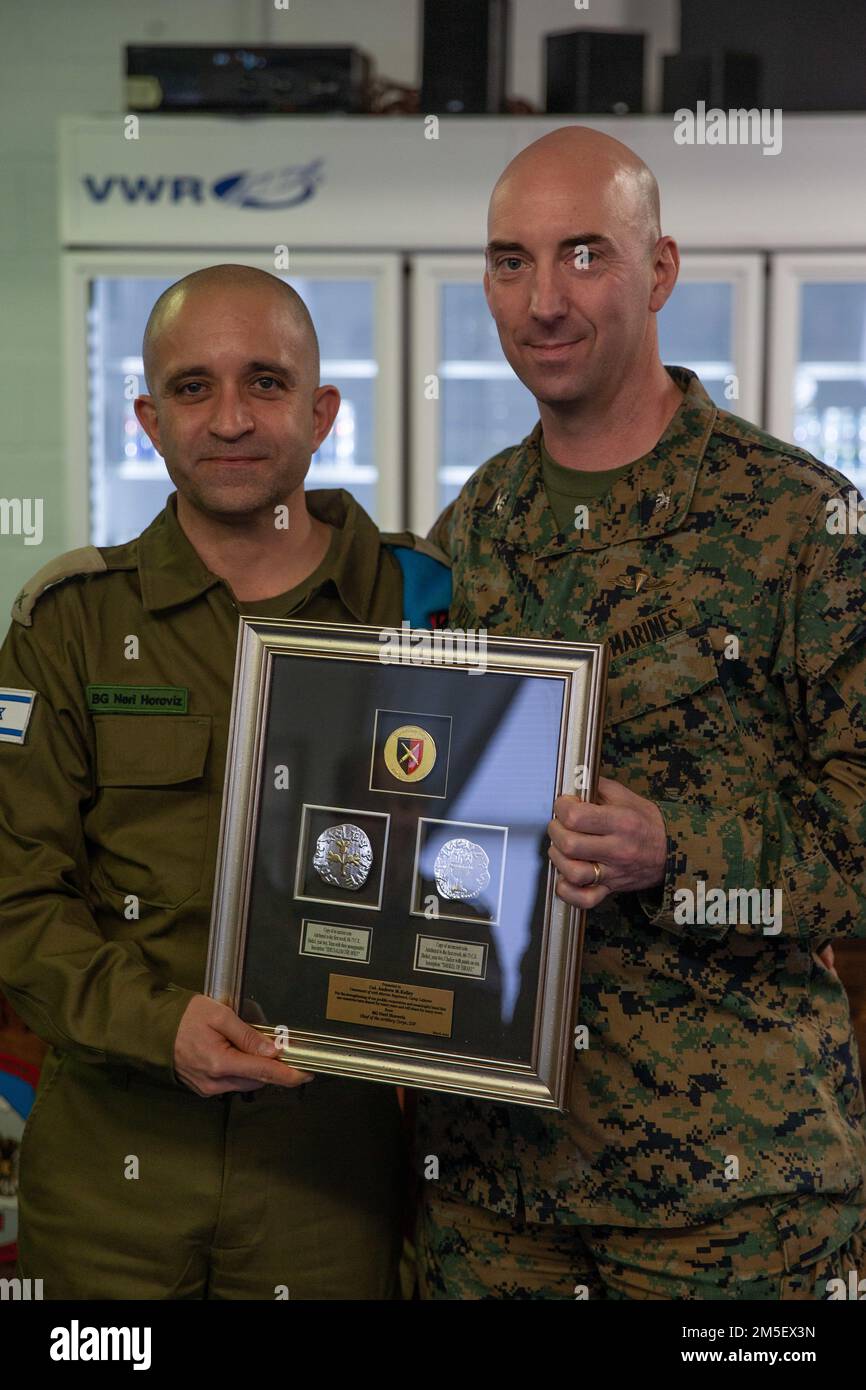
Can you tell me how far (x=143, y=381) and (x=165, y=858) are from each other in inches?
110

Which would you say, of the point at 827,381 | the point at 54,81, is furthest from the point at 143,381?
the point at 827,381

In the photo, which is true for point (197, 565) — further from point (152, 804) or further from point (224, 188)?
point (224, 188)

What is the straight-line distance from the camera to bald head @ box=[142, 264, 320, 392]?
1.58 meters

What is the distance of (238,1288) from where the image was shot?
1577 millimetres

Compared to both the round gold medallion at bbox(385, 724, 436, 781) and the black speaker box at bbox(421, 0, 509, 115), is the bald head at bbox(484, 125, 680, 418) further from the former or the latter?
the black speaker box at bbox(421, 0, 509, 115)

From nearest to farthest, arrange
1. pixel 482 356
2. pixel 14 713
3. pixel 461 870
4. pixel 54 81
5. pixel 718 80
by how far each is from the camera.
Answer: pixel 461 870, pixel 14 713, pixel 718 80, pixel 482 356, pixel 54 81

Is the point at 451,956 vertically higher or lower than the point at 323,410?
lower

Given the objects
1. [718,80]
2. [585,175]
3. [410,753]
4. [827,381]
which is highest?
[718,80]

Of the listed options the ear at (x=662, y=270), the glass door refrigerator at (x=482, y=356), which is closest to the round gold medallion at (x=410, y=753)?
the ear at (x=662, y=270)

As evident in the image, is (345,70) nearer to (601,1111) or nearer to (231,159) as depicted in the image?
(231,159)

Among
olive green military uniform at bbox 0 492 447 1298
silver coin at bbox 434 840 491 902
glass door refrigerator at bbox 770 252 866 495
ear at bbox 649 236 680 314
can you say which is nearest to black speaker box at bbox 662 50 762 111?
glass door refrigerator at bbox 770 252 866 495

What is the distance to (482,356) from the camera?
177 inches

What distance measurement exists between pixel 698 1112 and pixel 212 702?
2.32ft

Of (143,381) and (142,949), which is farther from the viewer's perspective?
(143,381)
